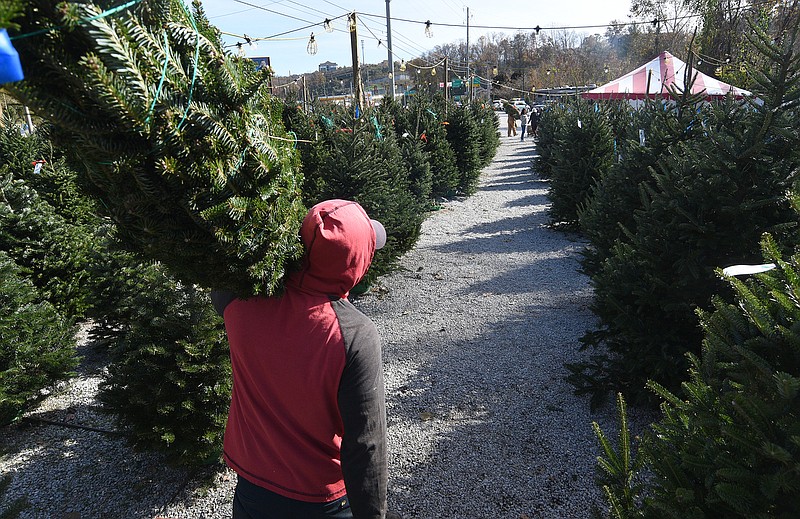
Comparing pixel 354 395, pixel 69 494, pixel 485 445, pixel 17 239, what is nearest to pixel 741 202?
pixel 485 445

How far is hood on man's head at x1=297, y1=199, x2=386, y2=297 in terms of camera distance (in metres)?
1.65

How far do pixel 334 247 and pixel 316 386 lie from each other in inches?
18.0

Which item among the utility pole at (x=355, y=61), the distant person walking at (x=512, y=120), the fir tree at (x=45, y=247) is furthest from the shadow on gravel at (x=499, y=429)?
the distant person walking at (x=512, y=120)

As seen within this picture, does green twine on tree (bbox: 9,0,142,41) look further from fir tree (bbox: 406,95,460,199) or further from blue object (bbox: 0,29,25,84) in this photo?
fir tree (bbox: 406,95,460,199)

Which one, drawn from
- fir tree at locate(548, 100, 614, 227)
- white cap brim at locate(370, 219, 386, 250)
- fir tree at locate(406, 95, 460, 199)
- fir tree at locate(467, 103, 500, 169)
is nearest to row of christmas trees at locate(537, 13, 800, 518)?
white cap brim at locate(370, 219, 386, 250)

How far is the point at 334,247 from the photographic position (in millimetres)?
1642

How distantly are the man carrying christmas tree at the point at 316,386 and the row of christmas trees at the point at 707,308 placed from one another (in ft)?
3.07

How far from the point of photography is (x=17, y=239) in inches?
205

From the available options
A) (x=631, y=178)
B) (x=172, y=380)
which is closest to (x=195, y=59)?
(x=172, y=380)

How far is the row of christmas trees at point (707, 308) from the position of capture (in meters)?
1.46

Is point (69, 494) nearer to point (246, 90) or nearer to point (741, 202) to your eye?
point (246, 90)

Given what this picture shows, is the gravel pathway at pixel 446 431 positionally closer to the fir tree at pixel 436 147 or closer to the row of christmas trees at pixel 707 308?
the row of christmas trees at pixel 707 308

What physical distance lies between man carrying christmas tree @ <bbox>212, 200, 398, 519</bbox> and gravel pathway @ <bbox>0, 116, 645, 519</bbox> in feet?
3.91

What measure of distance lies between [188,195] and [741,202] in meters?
3.68
